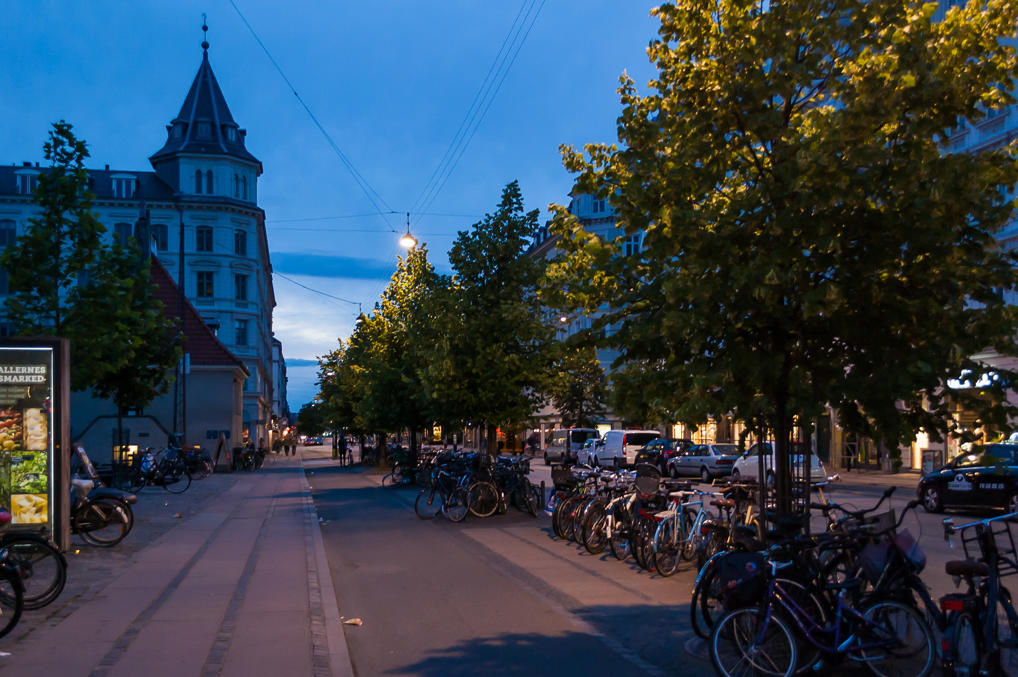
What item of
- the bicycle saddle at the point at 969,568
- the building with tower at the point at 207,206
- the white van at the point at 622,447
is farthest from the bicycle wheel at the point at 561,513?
the building with tower at the point at 207,206

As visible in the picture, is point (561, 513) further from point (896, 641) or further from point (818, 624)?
point (896, 641)

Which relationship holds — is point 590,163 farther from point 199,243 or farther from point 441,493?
point 199,243

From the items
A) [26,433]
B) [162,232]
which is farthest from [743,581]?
[162,232]

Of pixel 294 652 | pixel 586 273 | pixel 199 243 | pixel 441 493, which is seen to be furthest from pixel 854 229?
pixel 199 243

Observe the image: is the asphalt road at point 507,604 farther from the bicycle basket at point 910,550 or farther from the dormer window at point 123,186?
the dormer window at point 123,186

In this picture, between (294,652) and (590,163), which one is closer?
(294,652)

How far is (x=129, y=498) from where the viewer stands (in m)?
14.9

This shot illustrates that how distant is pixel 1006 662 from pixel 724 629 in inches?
64.5

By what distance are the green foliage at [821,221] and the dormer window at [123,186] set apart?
73.5 meters

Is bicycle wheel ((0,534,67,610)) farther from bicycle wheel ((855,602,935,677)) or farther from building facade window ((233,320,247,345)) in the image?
→ building facade window ((233,320,247,345))

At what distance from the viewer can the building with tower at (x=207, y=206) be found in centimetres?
7256

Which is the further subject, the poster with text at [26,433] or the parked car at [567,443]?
the parked car at [567,443]

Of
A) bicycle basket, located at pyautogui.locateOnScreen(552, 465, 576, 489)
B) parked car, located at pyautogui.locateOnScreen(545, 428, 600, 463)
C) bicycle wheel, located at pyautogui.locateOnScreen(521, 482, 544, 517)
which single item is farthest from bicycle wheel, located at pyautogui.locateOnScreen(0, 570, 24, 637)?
parked car, located at pyautogui.locateOnScreen(545, 428, 600, 463)

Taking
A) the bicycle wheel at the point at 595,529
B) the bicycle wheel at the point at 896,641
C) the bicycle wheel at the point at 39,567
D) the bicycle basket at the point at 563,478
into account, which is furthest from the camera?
the bicycle basket at the point at 563,478
